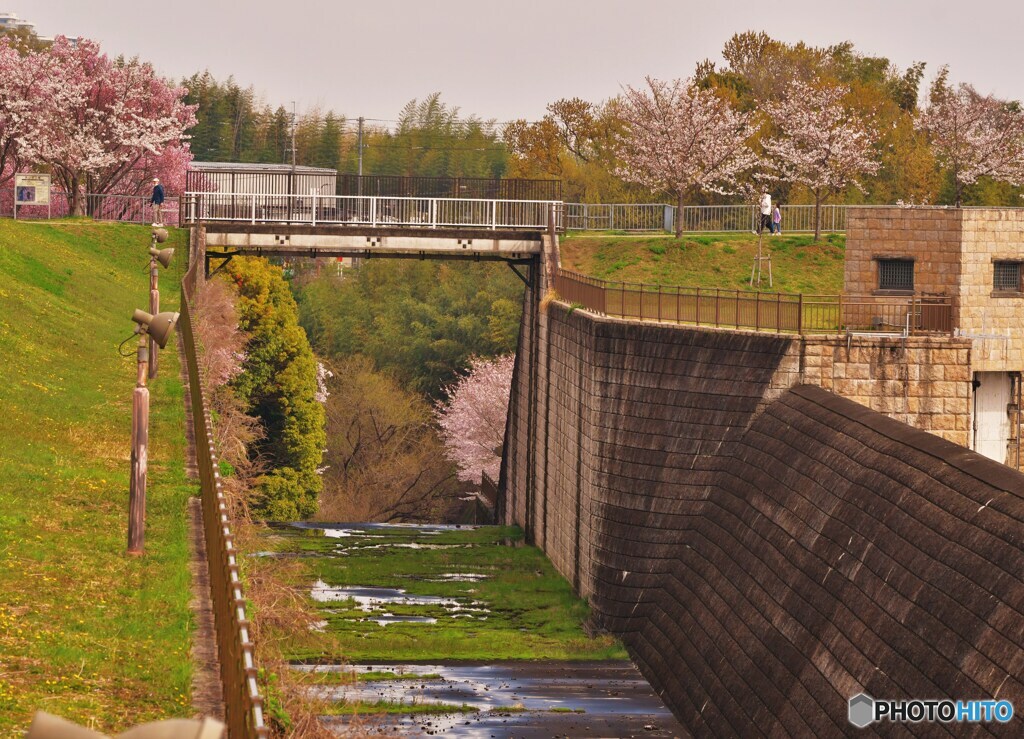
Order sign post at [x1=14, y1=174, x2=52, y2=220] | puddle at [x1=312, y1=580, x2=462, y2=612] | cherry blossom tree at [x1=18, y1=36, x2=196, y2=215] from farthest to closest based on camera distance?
cherry blossom tree at [x1=18, y1=36, x2=196, y2=215] < sign post at [x1=14, y1=174, x2=52, y2=220] < puddle at [x1=312, y1=580, x2=462, y2=612]

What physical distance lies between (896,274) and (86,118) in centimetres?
4200

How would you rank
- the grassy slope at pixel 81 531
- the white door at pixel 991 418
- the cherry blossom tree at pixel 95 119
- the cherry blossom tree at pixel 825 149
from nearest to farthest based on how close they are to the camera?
1. the grassy slope at pixel 81 531
2. the white door at pixel 991 418
3. the cherry blossom tree at pixel 825 149
4. the cherry blossom tree at pixel 95 119

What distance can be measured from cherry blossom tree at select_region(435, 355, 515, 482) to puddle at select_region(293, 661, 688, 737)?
1345 inches

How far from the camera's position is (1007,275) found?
1315 inches

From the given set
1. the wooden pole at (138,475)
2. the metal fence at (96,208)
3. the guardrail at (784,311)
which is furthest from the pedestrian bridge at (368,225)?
the wooden pole at (138,475)

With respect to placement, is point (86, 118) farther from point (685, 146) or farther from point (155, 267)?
point (155, 267)

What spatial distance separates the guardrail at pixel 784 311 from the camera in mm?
29984

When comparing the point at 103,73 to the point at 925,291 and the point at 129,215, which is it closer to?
the point at 129,215

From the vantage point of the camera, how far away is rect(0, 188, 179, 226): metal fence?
6075cm

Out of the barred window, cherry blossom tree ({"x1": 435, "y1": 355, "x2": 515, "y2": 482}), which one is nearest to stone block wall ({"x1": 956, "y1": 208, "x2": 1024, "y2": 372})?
the barred window

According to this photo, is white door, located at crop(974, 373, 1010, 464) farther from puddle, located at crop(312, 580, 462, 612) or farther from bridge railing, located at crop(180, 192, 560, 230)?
bridge railing, located at crop(180, 192, 560, 230)

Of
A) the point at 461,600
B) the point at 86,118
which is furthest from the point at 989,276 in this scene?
the point at 86,118

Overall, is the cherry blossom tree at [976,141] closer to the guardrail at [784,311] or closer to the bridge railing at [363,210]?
the bridge railing at [363,210]

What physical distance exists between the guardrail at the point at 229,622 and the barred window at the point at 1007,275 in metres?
20.1
